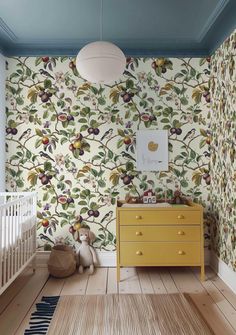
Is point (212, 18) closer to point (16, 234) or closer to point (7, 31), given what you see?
point (7, 31)

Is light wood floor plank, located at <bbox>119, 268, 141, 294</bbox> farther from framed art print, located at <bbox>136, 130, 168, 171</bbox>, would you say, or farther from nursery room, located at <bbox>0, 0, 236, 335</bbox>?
framed art print, located at <bbox>136, 130, 168, 171</bbox>

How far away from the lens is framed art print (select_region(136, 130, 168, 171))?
11.6 ft

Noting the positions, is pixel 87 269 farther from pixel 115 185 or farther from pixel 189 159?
pixel 189 159

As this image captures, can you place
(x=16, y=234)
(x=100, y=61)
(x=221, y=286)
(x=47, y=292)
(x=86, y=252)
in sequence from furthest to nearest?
(x=86, y=252), (x=221, y=286), (x=47, y=292), (x=16, y=234), (x=100, y=61)

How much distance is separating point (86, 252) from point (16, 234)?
0.95 meters

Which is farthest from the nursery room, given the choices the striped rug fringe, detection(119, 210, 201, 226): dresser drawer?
the striped rug fringe

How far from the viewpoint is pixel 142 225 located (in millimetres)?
3082

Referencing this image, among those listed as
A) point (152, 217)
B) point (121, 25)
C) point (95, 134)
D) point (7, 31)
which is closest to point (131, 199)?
point (152, 217)

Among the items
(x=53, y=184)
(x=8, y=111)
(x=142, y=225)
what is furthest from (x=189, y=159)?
(x=8, y=111)

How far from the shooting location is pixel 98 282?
304 centimetres

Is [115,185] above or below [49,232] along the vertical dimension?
above

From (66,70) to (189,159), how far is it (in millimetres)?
1680

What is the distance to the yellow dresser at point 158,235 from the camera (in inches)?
121

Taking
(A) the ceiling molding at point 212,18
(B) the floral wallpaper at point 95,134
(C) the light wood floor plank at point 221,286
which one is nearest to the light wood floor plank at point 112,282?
(B) the floral wallpaper at point 95,134
